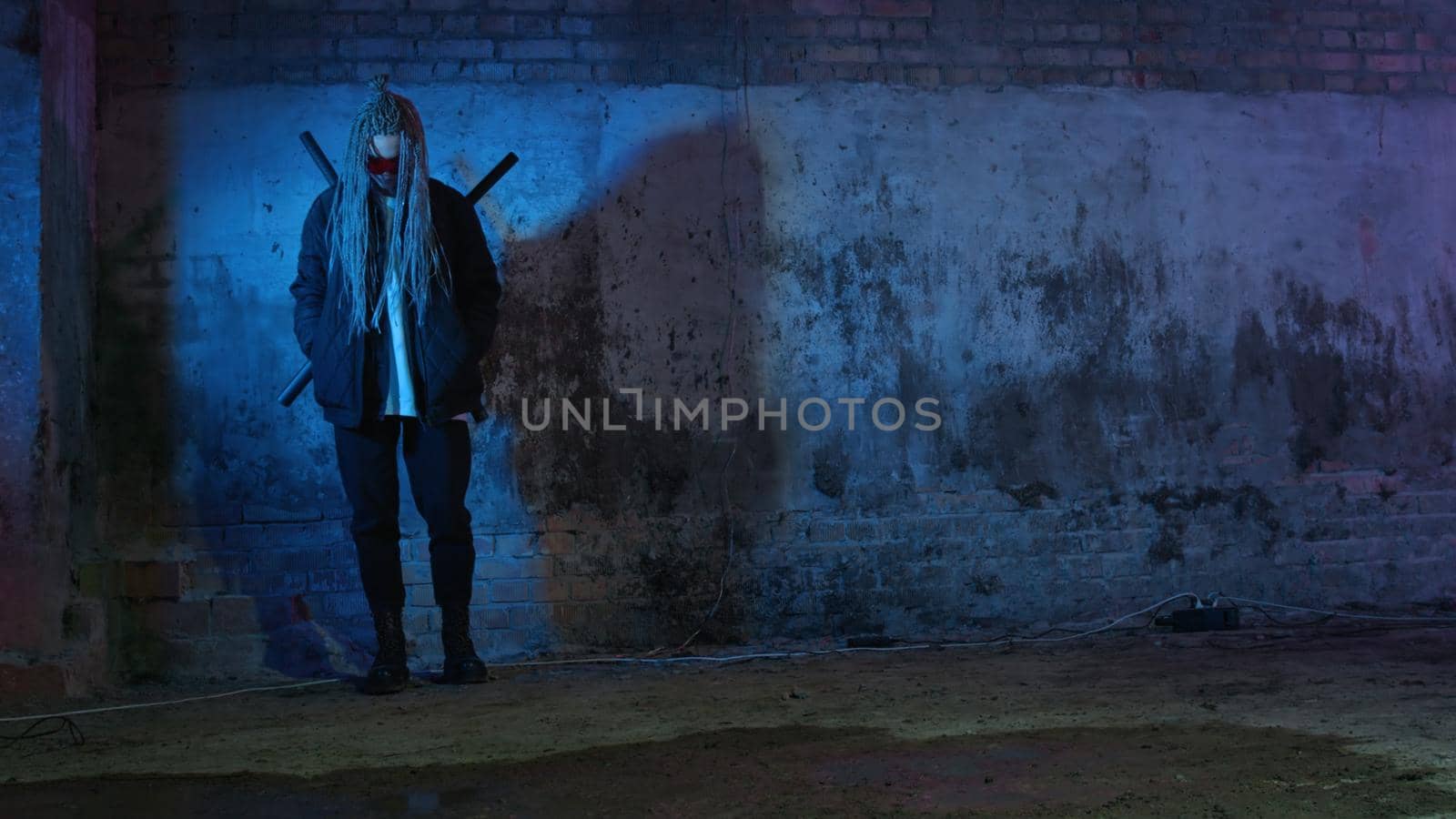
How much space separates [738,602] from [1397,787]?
2493 millimetres

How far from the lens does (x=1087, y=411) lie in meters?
4.79

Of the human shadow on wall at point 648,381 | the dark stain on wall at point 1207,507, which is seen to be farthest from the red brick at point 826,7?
the dark stain on wall at point 1207,507

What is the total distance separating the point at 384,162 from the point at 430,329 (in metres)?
0.56

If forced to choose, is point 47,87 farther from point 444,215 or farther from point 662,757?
point 662,757

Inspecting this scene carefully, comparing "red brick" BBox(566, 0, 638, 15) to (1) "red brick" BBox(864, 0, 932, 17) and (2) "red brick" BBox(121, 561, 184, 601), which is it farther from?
(2) "red brick" BBox(121, 561, 184, 601)

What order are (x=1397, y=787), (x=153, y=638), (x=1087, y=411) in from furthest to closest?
(x=1087, y=411) < (x=153, y=638) < (x=1397, y=787)

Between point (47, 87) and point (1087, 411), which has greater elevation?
point (47, 87)

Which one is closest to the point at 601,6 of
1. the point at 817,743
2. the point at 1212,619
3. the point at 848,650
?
the point at 848,650

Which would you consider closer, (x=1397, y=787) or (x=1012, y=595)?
(x=1397, y=787)

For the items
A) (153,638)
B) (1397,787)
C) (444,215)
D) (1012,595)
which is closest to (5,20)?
(444,215)

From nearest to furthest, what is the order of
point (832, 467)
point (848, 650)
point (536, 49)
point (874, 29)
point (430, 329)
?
point (430, 329) < point (848, 650) < point (536, 49) < point (832, 467) < point (874, 29)

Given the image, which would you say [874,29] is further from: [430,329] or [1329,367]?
[1329,367]

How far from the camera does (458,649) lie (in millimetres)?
3881

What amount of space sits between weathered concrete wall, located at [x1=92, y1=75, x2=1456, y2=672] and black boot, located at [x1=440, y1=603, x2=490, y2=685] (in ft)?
1.51
